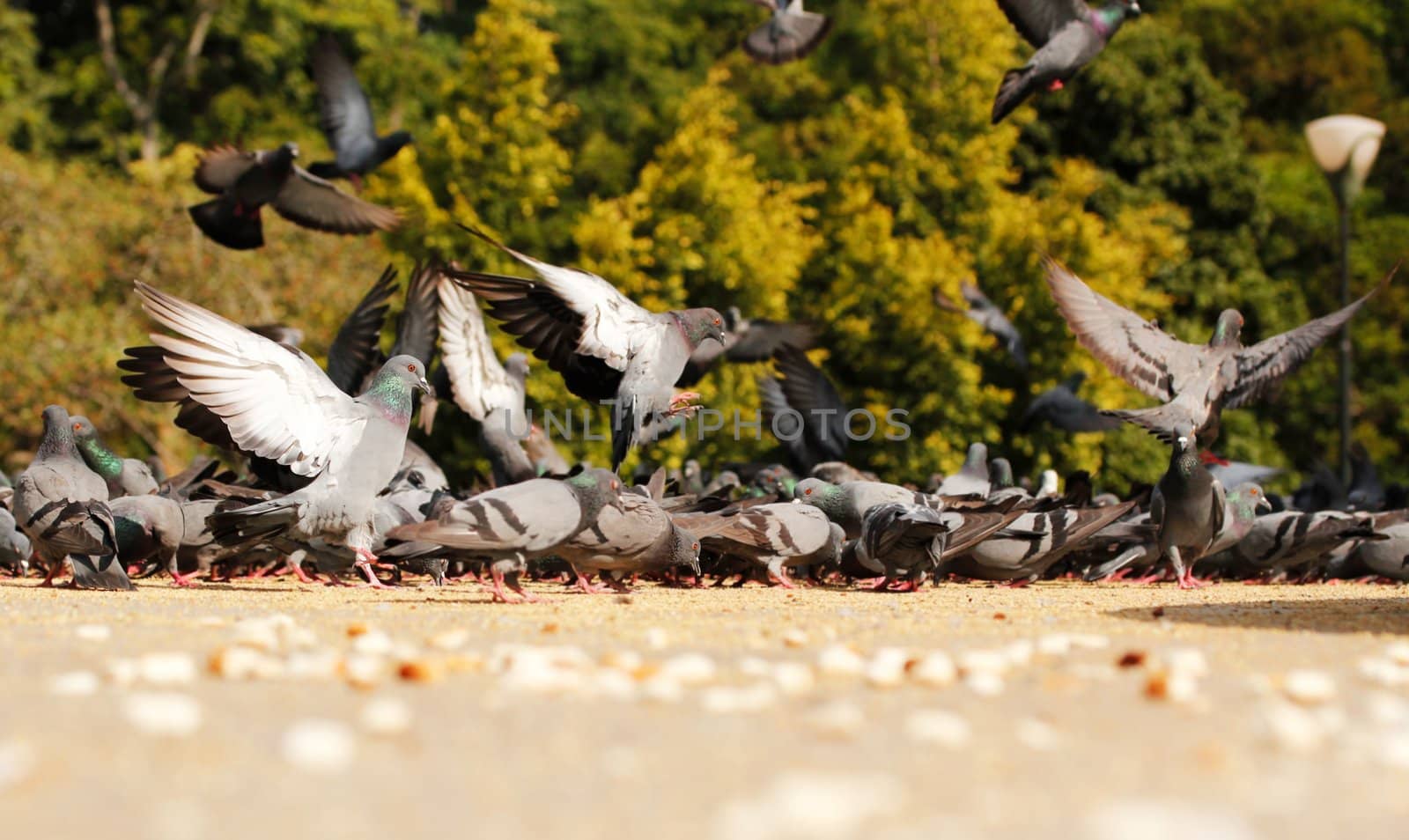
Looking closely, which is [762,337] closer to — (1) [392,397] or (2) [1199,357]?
(2) [1199,357]

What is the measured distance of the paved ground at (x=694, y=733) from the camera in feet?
8.54

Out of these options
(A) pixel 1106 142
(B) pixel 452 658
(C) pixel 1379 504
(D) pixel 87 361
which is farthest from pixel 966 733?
(A) pixel 1106 142

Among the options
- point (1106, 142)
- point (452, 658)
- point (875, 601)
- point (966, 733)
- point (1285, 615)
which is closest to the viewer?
point (966, 733)

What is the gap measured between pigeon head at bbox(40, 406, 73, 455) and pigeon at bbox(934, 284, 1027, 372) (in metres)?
13.1

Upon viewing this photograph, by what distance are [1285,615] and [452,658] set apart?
445 cm

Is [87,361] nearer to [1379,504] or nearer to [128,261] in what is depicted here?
[128,261]

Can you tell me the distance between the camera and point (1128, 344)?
1153 centimetres

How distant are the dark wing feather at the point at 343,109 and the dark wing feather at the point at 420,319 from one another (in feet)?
10.8

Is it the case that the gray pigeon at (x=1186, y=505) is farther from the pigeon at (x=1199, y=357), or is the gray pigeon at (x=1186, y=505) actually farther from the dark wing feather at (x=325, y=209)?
the dark wing feather at (x=325, y=209)

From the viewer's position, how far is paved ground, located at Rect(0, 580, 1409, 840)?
8.54 feet

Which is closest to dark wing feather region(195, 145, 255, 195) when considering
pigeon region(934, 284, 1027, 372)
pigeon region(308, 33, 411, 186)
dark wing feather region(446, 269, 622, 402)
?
pigeon region(308, 33, 411, 186)

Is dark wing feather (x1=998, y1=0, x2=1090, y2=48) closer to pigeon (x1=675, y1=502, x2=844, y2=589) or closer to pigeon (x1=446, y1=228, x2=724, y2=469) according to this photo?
pigeon (x1=446, y1=228, x2=724, y2=469)

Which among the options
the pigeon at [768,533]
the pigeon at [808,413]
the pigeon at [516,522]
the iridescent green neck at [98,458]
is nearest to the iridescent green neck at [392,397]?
the pigeon at [516,522]

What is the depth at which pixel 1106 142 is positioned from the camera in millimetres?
32719
